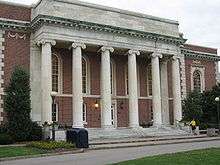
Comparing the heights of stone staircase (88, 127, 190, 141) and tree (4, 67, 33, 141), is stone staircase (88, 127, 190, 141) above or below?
below

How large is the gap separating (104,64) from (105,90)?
2424 mm

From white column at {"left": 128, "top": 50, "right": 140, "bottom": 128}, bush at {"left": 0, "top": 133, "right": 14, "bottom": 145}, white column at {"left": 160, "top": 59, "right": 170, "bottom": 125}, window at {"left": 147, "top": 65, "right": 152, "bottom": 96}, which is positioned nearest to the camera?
bush at {"left": 0, "top": 133, "right": 14, "bottom": 145}

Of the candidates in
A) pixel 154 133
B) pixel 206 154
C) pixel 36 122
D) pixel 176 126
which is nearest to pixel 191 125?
pixel 176 126

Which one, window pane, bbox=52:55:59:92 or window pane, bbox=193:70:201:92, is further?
window pane, bbox=193:70:201:92

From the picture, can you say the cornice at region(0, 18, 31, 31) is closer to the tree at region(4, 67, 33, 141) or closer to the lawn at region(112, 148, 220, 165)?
the tree at region(4, 67, 33, 141)

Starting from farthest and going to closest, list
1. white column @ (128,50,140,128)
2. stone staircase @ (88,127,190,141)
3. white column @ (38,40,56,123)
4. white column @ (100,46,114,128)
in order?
white column @ (128,50,140,128), white column @ (100,46,114,128), stone staircase @ (88,127,190,141), white column @ (38,40,56,123)

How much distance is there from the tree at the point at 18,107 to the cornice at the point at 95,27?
4.91m

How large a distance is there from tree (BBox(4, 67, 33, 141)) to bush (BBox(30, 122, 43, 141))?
29cm

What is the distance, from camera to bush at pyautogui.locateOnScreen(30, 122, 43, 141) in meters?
32.5

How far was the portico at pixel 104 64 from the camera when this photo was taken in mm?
35406

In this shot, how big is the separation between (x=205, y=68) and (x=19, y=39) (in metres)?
25.4

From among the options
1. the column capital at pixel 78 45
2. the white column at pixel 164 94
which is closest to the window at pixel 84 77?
the column capital at pixel 78 45

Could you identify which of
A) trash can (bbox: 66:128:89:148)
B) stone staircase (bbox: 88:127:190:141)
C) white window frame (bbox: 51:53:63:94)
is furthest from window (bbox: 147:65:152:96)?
trash can (bbox: 66:128:89:148)

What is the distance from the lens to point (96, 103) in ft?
134
